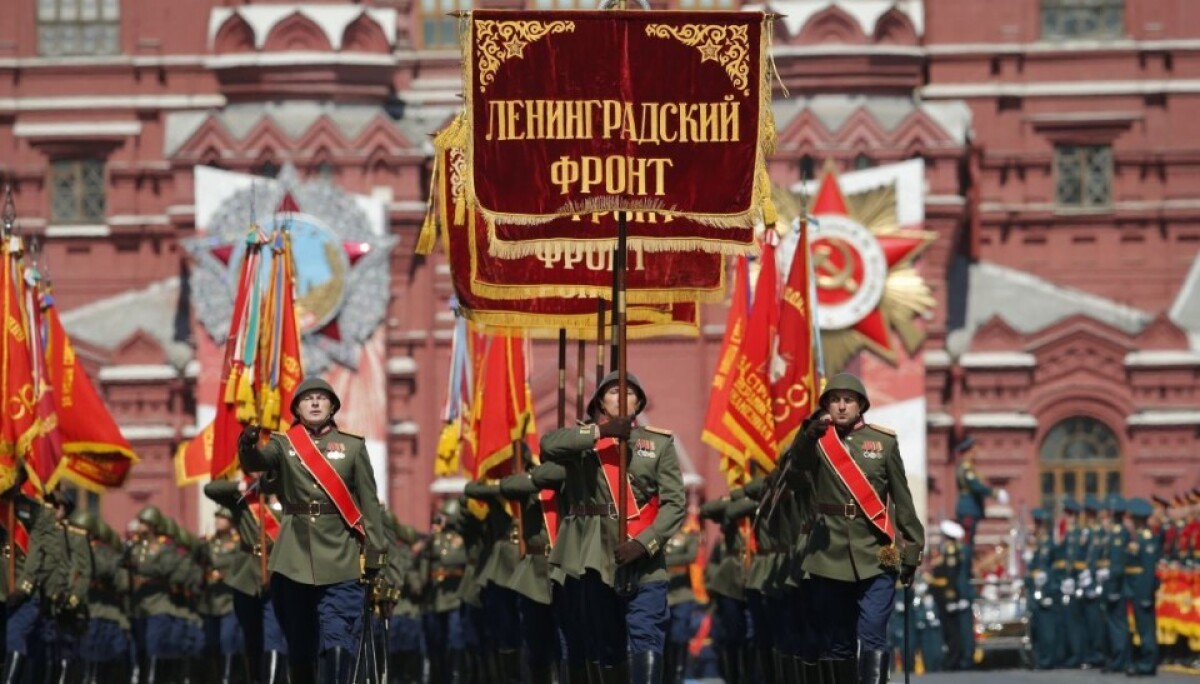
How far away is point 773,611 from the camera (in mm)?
19609

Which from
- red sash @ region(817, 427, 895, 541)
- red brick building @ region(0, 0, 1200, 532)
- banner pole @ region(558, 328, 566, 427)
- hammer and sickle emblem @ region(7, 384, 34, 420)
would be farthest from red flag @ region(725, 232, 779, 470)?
red brick building @ region(0, 0, 1200, 532)

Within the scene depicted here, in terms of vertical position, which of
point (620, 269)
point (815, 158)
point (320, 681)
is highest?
point (815, 158)

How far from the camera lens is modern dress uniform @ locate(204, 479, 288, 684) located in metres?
18.8

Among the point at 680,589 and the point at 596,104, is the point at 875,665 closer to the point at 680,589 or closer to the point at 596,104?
the point at 596,104

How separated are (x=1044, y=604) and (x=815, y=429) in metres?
13.4

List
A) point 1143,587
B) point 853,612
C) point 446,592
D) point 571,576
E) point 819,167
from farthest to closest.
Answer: point 819,167 → point 1143,587 → point 446,592 → point 571,576 → point 853,612

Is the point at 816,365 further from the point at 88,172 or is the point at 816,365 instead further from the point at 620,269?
the point at 88,172

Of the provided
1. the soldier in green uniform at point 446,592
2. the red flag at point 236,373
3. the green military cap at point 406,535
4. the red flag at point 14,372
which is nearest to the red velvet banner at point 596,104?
the red flag at point 236,373

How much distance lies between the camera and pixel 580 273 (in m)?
18.7

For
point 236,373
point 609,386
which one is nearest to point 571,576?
point 609,386

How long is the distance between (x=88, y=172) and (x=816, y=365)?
20.8 meters

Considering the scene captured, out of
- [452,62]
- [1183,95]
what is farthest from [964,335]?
[452,62]

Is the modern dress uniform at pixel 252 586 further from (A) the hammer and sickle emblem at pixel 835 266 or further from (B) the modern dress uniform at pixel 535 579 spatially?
(A) the hammer and sickle emblem at pixel 835 266

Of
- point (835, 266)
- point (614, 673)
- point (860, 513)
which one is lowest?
point (614, 673)
